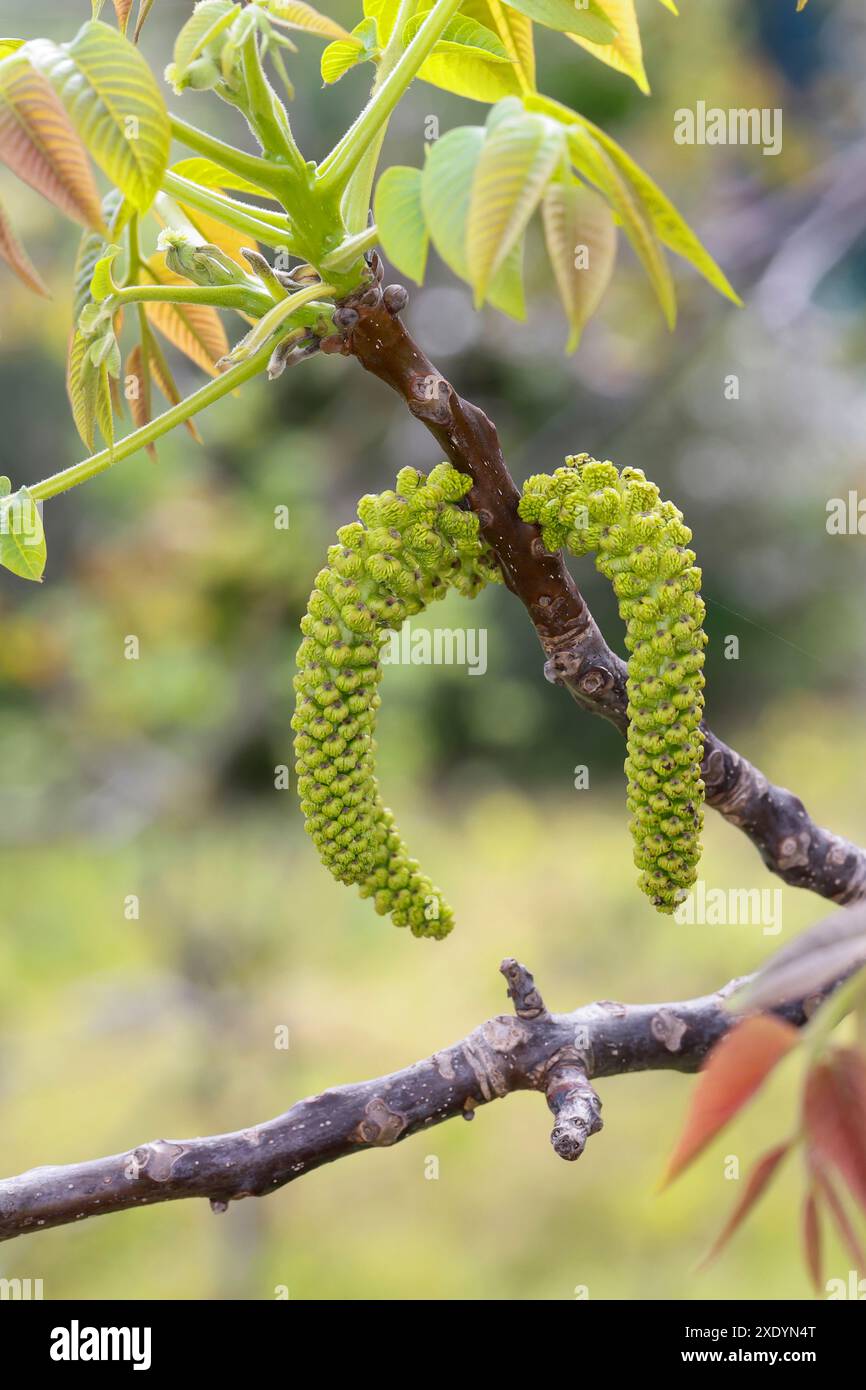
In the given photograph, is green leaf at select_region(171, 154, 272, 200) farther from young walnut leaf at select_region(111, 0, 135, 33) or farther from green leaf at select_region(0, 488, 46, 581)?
green leaf at select_region(0, 488, 46, 581)

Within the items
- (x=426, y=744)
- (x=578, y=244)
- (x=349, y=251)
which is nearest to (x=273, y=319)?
(x=349, y=251)

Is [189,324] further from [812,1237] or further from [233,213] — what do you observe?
[812,1237]

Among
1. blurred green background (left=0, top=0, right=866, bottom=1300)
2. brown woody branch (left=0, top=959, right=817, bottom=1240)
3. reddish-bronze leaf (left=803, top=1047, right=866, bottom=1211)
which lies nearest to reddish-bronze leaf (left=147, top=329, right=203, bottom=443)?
brown woody branch (left=0, top=959, right=817, bottom=1240)

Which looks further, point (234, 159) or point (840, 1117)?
point (234, 159)

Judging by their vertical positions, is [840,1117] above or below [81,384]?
below
